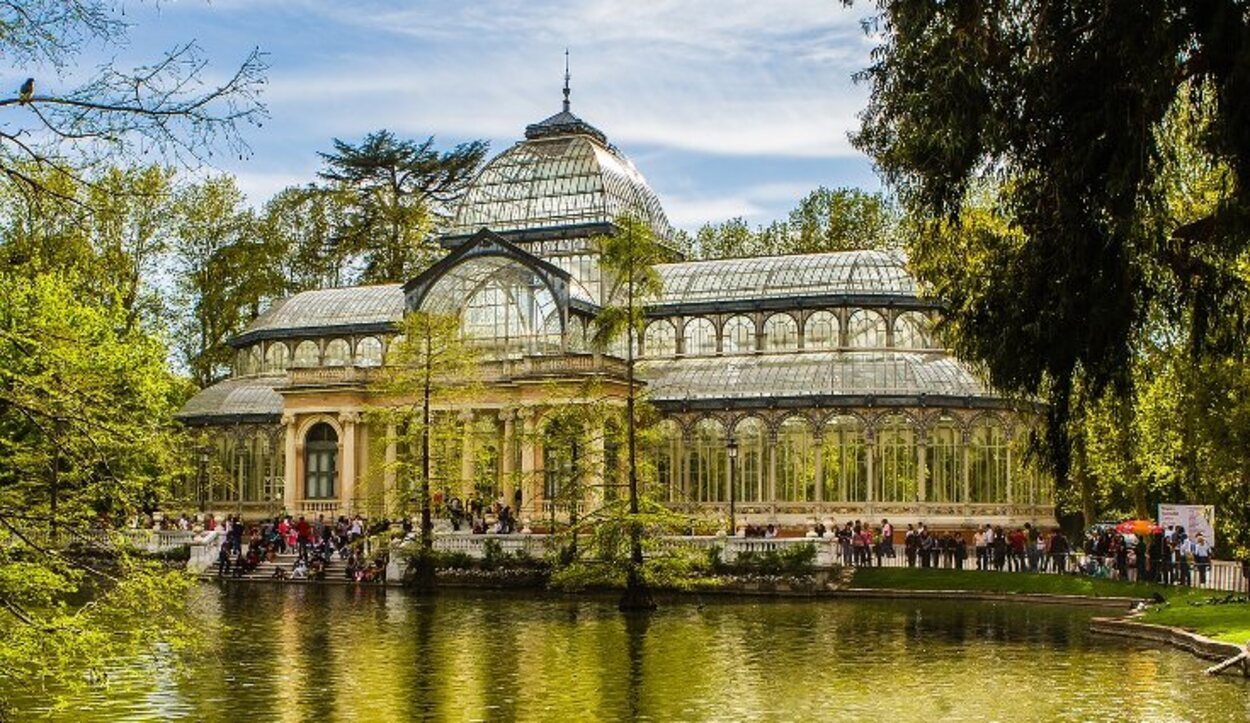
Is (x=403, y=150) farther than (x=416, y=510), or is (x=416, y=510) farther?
(x=403, y=150)

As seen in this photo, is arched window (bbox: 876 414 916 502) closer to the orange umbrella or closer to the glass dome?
the orange umbrella

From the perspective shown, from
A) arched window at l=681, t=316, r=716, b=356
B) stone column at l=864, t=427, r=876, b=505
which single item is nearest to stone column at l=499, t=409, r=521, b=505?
arched window at l=681, t=316, r=716, b=356

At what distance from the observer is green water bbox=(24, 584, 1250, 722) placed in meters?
19.5

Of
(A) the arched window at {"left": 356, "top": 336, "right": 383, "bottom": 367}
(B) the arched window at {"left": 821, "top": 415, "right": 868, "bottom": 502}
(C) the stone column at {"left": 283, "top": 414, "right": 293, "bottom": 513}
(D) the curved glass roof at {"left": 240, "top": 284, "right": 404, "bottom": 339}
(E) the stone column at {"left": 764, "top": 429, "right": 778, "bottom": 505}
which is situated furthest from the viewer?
(D) the curved glass roof at {"left": 240, "top": 284, "right": 404, "bottom": 339}

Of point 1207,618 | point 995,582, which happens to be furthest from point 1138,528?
point 1207,618

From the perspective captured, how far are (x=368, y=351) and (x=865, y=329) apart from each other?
2170cm

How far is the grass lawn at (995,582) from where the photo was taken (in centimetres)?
3831

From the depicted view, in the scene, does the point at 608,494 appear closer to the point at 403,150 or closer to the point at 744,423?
the point at 744,423

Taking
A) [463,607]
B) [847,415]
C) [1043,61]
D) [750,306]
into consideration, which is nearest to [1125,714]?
[1043,61]

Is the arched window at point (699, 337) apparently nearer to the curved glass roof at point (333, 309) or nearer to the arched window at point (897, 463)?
the arched window at point (897, 463)

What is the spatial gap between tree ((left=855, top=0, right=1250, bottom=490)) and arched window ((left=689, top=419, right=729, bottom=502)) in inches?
1470

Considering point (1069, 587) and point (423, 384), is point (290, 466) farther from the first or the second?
point (1069, 587)

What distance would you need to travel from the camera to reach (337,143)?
80000 mm

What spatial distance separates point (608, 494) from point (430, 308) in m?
22.6
